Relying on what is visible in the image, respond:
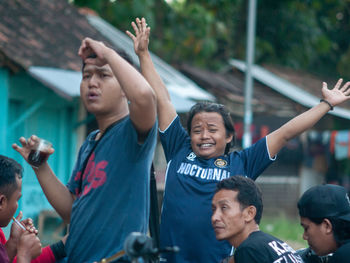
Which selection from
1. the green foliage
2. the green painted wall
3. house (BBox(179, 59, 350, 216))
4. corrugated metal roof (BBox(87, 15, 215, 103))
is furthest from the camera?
house (BBox(179, 59, 350, 216))

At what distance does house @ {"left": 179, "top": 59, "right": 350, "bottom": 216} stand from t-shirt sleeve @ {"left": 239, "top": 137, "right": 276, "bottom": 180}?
11.5 meters

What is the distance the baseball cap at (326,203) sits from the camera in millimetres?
3430

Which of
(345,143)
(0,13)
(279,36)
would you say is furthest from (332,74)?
(0,13)

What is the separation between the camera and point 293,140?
17203 mm

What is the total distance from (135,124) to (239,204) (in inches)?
34.9

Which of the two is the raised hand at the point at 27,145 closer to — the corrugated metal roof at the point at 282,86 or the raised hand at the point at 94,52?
the raised hand at the point at 94,52

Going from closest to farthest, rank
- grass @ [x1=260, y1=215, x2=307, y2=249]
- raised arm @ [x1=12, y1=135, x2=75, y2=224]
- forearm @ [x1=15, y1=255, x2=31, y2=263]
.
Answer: forearm @ [x1=15, y1=255, x2=31, y2=263]
raised arm @ [x1=12, y1=135, x2=75, y2=224]
grass @ [x1=260, y1=215, x2=307, y2=249]

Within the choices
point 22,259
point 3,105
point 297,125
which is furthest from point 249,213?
point 3,105

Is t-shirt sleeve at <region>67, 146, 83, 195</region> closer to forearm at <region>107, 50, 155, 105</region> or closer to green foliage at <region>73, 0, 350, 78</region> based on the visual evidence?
forearm at <region>107, 50, 155, 105</region>

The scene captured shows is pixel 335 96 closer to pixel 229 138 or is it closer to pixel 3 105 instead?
pixel 229 138

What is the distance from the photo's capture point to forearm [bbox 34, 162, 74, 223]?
3.15 metres

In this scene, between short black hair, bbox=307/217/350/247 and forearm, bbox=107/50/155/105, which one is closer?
forearm, bbox=107/50/155/105

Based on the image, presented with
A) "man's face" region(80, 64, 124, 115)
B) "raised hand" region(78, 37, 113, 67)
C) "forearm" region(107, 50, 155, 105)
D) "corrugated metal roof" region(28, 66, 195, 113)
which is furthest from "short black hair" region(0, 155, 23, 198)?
"corrugated metal roof" region(28, 66, 195, 113)

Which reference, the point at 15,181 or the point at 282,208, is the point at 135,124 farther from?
the point at 282,208
